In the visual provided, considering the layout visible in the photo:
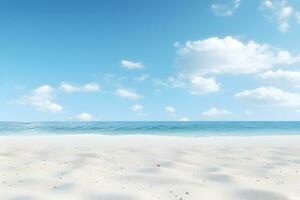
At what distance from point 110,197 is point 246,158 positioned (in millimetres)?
4952

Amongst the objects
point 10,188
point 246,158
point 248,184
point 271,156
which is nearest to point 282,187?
point 248,184

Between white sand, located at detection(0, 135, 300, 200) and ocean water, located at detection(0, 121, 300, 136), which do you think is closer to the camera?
white sand, located at detection(0, 135, 300, 200)

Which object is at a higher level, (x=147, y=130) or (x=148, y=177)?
(x=147, y=130)

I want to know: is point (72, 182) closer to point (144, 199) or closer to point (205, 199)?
point (144, 199)

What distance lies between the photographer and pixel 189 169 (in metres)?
6.72

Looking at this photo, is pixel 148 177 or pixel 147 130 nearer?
pixel 148 177

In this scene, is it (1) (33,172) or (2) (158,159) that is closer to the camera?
(1) (33,172)

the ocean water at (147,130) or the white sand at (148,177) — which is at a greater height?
the ocean water at (147,130)

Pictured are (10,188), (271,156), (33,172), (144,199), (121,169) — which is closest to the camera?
(144,199)

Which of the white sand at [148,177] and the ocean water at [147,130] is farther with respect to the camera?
the ocean water at [147,130]

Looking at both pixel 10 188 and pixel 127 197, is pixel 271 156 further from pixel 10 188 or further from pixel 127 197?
pixel 10 188

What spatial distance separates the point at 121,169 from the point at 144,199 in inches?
87.7

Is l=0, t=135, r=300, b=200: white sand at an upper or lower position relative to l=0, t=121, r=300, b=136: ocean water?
lower

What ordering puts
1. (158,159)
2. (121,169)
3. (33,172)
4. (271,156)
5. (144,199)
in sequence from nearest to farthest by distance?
(144,199), (33,172), (121,169), (158,159), (271,156)
